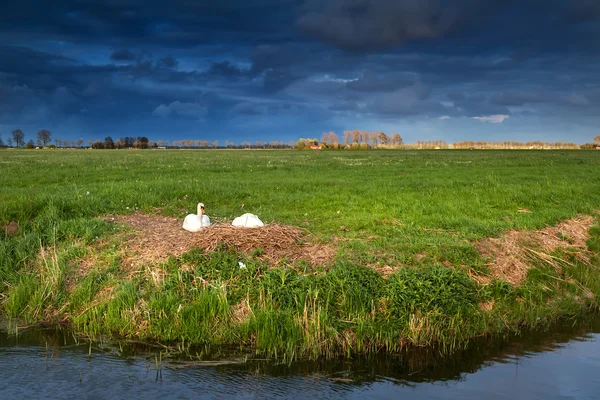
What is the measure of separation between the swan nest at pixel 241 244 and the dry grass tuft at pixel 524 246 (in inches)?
172

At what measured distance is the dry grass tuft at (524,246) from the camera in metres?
12.6

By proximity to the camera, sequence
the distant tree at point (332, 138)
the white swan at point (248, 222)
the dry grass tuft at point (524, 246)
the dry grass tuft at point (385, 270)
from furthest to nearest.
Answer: the distant tree at point (332, 138), the white swan at point (248, 222), the dry grass tuft at point (524, 246), the dry grass tuft at point (385, 270)

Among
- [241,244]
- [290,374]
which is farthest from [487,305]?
[241,244]

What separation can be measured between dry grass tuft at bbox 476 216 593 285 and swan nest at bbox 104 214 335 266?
4375 millimetres

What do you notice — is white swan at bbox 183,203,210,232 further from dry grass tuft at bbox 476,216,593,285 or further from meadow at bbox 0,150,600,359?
dry grass tuft at bbox 476,216,593,285

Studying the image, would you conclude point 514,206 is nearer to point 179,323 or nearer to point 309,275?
point 309,275

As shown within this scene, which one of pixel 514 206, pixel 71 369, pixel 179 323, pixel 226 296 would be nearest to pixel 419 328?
pixel 226 296

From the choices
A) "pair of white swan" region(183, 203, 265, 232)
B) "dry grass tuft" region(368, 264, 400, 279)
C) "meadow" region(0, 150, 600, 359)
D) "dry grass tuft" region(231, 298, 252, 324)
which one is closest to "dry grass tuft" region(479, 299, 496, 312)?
"meadow" region(0, 150, 600, 359)

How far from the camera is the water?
798 centimetres

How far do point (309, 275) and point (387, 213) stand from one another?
6.76 meters

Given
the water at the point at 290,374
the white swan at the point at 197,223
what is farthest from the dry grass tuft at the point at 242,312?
the white swan at the point at 197,223

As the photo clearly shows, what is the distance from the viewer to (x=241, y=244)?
1216 cm

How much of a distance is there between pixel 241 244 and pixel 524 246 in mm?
7996

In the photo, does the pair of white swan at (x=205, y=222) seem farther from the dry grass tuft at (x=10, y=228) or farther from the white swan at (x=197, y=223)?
the dry grass tuft at (x=10, y=228)
